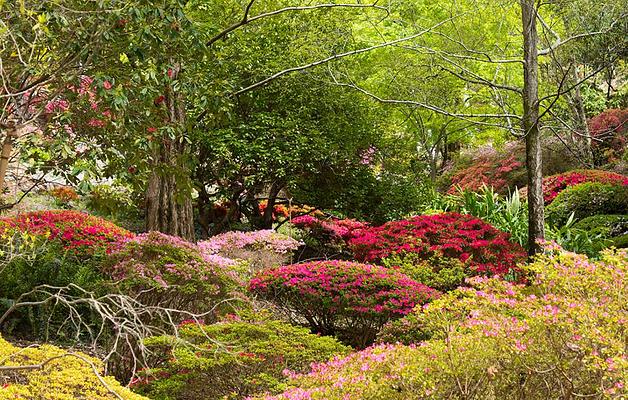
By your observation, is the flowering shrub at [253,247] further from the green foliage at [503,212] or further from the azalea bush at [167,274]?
the green foliage at [503,212]

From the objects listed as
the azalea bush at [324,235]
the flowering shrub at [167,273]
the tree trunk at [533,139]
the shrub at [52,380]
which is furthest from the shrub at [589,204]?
the shrub at [52,380]

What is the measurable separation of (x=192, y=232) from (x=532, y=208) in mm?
4498

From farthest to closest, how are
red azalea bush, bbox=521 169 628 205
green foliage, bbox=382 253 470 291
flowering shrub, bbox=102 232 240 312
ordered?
red azalea bush, bbox=521 169 628 205 → green foliage, bbox=382 253 470 291 → flowering shrub, bbox=102 232 240 312

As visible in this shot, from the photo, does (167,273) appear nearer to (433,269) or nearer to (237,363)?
(237,363)

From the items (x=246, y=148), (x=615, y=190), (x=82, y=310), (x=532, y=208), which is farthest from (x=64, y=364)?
(x=615, y=190)

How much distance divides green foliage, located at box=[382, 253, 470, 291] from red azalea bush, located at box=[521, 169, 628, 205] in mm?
6010

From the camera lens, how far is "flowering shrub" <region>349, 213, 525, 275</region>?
934 centimetres

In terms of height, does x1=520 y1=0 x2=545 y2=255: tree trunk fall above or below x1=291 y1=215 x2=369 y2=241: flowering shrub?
Result: above

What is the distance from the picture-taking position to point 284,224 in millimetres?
14227

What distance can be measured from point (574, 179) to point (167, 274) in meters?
10.7

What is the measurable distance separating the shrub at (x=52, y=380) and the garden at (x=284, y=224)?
16 mm

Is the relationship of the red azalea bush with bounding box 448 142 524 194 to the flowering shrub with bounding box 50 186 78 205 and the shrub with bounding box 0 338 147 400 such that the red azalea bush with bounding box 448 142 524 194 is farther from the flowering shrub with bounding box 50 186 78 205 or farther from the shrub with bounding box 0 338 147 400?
the shrub with bounding box 0 338 147 400

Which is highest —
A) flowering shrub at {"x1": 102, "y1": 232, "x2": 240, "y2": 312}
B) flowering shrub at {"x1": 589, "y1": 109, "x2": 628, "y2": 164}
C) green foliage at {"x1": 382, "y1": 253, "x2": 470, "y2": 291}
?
flowering shrub at {"x1": 589, "y1": 109, "x2": 628, "y2": 164}

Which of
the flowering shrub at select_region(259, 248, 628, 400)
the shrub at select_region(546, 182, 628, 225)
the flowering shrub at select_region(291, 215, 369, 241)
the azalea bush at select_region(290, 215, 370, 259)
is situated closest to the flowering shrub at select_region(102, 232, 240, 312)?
the flowering shrub at select_region(259, 248, 628, 400)
